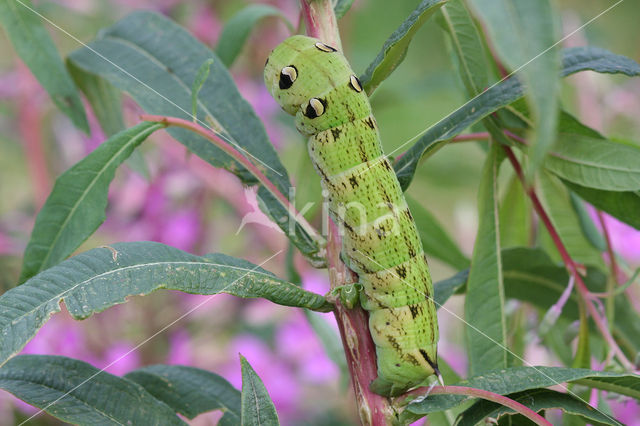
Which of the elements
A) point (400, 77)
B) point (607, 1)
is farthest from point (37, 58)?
point (607, 1)

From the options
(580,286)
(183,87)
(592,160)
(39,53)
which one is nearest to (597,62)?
(592,160)

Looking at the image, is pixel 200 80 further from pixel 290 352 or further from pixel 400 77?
pixel 400 77

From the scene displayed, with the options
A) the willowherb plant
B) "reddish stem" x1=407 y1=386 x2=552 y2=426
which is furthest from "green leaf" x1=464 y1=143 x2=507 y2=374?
"reddish stem" x1=407 y1=386 x2=552 y2=426

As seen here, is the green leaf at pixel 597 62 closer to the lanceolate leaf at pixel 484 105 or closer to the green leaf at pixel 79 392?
the lanceolate leaf at pixel 484 105

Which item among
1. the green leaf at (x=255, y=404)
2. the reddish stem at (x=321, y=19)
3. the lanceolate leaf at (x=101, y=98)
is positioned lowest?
the green leaf at (x=255, y=404)

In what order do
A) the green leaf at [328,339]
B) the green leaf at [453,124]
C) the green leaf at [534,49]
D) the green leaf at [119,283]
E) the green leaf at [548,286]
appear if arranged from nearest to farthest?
the green leaf at [534,49] < the green leaf at [119,283] < the green leaf at [453,124] < the green leaf at [548,286] < the green leaf at [328,339]

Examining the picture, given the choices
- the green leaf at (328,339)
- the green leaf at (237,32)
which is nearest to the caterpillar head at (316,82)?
the green leaf at (237,32)
